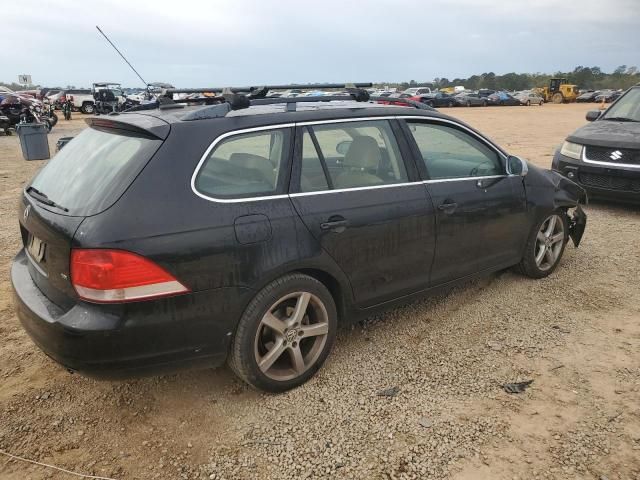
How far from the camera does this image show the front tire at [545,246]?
171 inches

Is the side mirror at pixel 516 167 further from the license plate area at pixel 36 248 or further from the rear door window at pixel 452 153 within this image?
the license plate area at pixel 36 248

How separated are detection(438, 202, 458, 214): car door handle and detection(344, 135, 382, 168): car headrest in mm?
539

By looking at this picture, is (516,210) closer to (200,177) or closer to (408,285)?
(408,285)

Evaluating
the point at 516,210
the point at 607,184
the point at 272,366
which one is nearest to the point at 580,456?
the point at 272,366

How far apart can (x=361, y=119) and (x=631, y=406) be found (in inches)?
91.9

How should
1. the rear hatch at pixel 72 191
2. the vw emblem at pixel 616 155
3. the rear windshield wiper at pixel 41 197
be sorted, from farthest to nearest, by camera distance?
the vw emblem at pixel 616 155
the rear windshield wiper at pixel 41 197
the rear hatch at pixel 72 191

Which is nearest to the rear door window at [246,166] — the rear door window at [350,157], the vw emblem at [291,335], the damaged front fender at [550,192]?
the rear door window at [350,157]

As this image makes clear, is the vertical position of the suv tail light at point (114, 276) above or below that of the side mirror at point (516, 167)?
below

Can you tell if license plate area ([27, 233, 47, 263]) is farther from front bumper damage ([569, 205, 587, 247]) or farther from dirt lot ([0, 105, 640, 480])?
front bumper damage ([569, 205, 587, 247])

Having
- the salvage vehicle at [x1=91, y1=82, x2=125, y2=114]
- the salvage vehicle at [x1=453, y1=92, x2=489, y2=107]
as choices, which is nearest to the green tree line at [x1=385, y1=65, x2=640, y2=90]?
the salvage vehicle at [x1=453, y1=92, x2=489, y2=107]

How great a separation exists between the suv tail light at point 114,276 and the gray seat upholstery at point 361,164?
4.11 feet

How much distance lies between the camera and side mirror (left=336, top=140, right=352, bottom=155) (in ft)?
10.7

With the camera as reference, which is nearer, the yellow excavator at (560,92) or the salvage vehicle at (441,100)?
the salvage vehicle at (441,100)

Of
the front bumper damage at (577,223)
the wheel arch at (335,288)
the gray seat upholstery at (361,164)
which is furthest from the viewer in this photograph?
the front bumper damage at (577,223)
